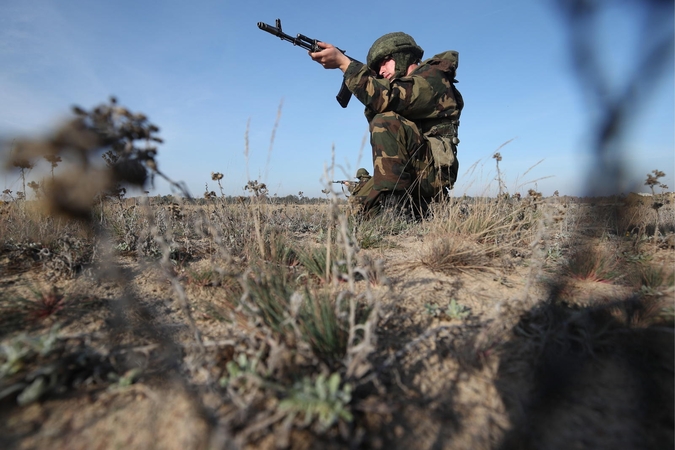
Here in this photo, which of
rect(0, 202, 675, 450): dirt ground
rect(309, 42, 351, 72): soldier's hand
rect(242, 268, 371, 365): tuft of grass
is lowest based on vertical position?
rect(0, 202, 675, 450): dirt ground

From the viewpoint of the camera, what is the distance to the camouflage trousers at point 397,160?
3.73m

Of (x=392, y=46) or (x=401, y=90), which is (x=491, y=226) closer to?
(x=401, y=90)

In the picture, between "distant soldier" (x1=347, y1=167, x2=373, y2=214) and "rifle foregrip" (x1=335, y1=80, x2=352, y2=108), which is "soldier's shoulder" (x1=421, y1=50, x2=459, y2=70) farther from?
"distant soldier" (x1=347, y1=167, x2=373, y2=214)

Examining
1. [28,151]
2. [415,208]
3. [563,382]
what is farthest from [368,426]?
[415,208]

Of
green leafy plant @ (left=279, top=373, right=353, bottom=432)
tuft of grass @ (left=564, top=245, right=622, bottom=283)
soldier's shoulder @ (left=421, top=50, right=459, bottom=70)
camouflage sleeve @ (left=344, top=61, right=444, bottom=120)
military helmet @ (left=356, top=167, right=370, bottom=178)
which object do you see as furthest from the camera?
military helmet @ (left=356, top=167, right=370, bottom=178)

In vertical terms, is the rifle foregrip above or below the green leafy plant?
above

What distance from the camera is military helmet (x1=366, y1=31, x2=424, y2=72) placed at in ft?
13.7

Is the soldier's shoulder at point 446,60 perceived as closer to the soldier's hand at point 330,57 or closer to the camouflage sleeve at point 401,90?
the camouflage sleeve at point 401,90

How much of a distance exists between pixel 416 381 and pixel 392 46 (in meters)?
4.30

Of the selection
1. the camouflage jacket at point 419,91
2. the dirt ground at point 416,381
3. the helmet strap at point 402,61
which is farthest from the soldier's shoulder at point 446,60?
the dirt ground at point 416,381

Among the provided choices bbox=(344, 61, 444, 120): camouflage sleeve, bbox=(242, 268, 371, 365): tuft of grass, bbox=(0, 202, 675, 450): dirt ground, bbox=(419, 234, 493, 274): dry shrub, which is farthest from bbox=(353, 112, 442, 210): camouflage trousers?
bbox=(242, 268, 371, 365): tuft of grass

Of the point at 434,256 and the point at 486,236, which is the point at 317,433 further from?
the point at 486,236

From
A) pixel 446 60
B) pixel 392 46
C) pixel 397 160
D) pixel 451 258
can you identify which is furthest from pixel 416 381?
pixel 392 46

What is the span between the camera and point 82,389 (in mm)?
948
